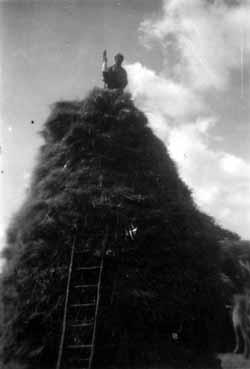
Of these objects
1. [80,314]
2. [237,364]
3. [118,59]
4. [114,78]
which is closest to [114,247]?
[80,314]

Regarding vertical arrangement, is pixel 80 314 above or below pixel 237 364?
above

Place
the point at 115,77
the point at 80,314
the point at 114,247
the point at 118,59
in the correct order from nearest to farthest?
the point at 80,314
the point at 114,247
the point at 115,77
the point at 118,59

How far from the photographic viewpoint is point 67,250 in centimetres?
827

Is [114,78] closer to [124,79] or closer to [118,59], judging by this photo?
[124,79]

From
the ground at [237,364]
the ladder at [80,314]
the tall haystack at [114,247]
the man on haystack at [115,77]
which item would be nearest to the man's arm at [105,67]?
the man on haystack at [115,77]

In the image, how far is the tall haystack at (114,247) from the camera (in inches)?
297

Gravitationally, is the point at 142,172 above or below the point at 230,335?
above

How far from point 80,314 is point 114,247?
1.68m

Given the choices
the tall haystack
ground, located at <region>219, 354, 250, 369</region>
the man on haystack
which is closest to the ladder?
the tall haystack

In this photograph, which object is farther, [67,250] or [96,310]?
[67,250]

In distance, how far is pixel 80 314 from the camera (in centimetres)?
789

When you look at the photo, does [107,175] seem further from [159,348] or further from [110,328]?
[159,348]

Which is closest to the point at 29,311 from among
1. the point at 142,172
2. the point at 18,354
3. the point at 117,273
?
the point at 18,354

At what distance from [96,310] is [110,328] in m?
0.48
